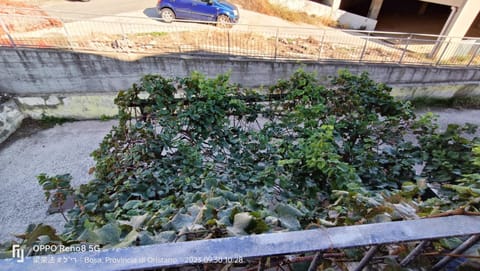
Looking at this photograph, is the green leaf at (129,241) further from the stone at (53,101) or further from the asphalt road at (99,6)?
the asphalt road at (99,6)

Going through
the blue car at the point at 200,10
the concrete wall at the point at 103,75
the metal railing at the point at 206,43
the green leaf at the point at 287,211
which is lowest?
the concrete wall at the point at 103,75

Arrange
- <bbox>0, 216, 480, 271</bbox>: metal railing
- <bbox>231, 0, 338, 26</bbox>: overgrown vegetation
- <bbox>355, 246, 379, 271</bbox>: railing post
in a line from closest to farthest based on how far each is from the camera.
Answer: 1. <bbox>0, 216, 480, 271</bbox>: metal railing
2. <bbox>355, 246, 379, 271</bbox>: railing post
3. <bbox>231, 0, 338, 26</bbox>: overgrown vegetation

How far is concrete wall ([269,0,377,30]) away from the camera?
11.3 meters

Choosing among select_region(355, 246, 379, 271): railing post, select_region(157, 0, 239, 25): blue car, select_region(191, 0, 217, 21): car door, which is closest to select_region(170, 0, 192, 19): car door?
select_region(157, 0, 239, 25): blue car

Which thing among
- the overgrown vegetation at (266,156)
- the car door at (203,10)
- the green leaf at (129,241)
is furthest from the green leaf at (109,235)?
the car door at (203,10)

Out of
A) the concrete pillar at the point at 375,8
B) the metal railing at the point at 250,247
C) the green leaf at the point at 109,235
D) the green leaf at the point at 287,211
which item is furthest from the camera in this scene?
the concrete pillar at the point at 375,8

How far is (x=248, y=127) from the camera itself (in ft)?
8.25

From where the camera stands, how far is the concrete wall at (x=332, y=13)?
37.1 ft

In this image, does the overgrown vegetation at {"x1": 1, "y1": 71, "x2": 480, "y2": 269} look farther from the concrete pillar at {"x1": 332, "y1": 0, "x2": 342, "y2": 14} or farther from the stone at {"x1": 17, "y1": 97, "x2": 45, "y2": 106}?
the concrete pillar at {"x1": 332, "y1": 0, "x2": 342, "y2": 14}

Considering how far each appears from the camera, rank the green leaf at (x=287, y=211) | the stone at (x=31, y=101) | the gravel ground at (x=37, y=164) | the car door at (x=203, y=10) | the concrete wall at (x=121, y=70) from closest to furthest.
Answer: the green leaf at (x=287, y=211), the gravel ground at (x=37, y=164), the concrete wall at (x=121, y=70), the stone at (x=31, y=101), the car door at (x=203, y=10)

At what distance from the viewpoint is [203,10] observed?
883 centimetres

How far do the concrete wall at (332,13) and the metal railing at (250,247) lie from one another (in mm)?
13160

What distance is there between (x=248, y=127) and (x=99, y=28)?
274 inches

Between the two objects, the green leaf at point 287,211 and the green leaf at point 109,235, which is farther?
the green leaf at point 287,211
